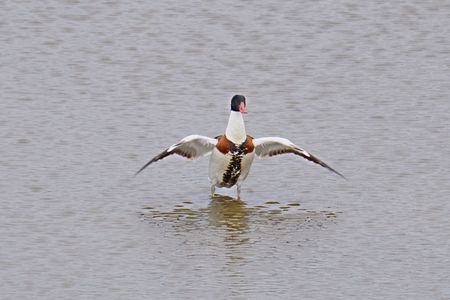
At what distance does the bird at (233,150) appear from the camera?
17672 millimetres

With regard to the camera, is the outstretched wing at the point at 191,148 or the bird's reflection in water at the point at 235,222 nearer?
the bird's reflection in water at the point at 235,222

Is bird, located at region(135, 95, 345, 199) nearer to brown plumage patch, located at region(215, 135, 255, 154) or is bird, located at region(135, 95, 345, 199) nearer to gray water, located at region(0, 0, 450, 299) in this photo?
brown plumage patch, located at region(215, 135, 255, 154)

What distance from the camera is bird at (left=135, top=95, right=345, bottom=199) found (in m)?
17.7

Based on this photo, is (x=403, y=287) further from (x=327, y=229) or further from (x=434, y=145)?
(x=434, y=145)

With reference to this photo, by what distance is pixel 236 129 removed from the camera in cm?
1769

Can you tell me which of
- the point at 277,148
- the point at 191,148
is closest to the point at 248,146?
the point at 277,148

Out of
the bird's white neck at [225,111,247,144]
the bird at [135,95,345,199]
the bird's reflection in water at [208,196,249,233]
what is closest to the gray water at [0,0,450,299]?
the bird's reflection in water at [208,196,249,233]

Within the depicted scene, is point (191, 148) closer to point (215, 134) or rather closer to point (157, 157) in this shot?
point (157, 157)

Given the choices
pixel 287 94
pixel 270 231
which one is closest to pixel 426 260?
pixel 270 231

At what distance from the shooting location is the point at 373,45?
76.8ft

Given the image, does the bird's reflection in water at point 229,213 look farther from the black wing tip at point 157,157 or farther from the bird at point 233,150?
the black wing tip at point 157,157

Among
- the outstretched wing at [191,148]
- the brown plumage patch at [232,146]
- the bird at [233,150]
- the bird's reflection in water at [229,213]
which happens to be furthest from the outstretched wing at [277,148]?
the bird's reflection in water at [229,213]

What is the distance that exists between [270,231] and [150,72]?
649 cm

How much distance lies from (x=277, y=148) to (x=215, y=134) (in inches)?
69.5
